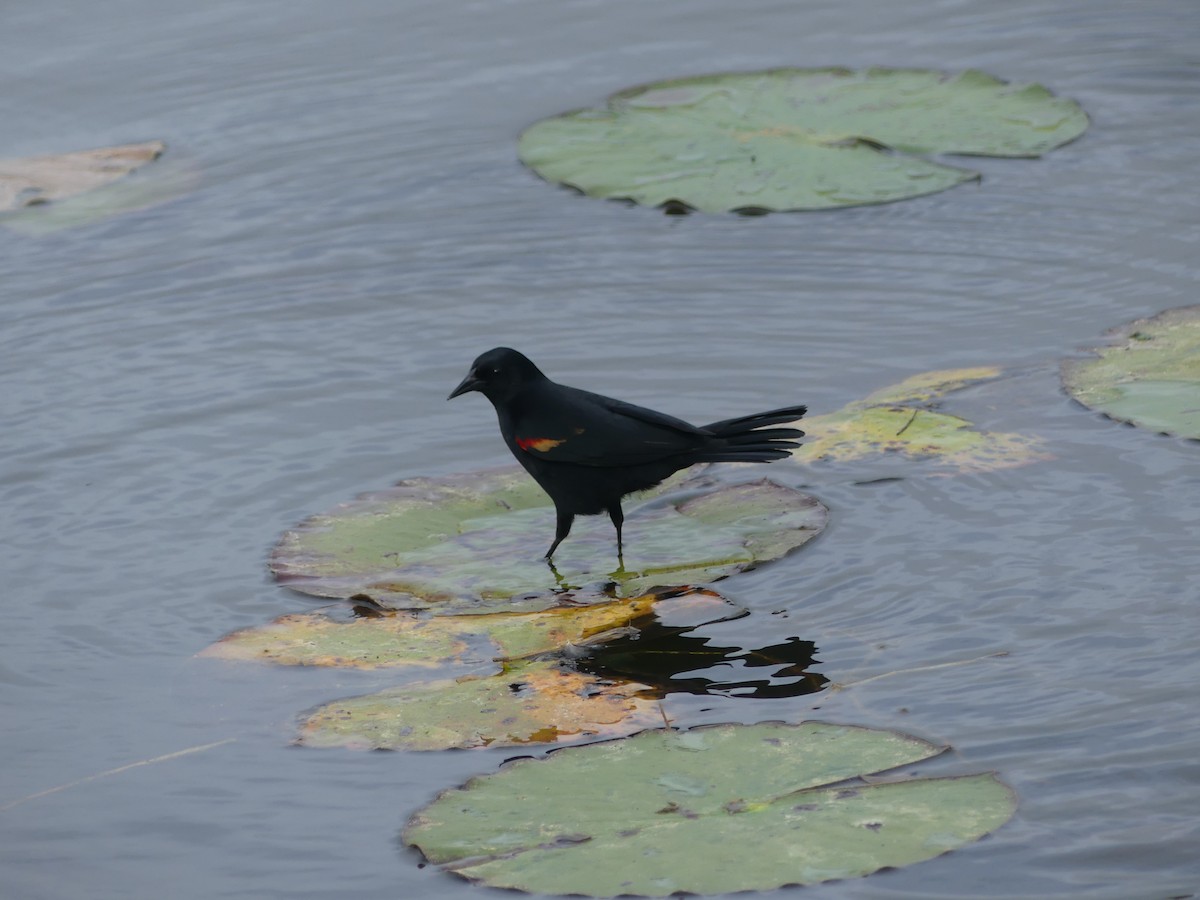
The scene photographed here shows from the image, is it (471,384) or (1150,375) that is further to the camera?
(1150,375)

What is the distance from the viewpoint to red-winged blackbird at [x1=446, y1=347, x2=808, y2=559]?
5.72 meters

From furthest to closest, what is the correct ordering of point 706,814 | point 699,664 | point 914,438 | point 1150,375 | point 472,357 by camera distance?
point 472,357, point 1150,375, point 914,438, point 699,664, point 706,814

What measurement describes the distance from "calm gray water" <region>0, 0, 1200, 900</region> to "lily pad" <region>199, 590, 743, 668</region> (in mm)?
142

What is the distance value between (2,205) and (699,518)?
5.87 meters

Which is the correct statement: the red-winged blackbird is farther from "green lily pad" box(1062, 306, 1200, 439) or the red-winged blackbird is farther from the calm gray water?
"green lily pad" box(1062, 306, 1200, 439)

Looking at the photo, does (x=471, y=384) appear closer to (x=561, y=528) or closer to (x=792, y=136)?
(x=561, y=528)

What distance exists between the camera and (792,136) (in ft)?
30.3

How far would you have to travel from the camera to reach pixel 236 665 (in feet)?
16.8

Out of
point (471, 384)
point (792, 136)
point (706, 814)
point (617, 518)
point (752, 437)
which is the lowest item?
point (617, 518)

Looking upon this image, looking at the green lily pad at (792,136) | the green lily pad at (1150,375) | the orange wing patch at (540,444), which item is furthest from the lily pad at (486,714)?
the green lily pad at (792,136)

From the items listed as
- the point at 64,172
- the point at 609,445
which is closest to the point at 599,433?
the point at 609,445

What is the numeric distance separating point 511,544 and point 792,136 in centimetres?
422

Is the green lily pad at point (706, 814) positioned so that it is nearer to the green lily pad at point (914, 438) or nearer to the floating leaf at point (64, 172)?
the green lily pad at point (914, 438)

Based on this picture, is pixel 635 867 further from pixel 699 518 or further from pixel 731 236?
pixel 731 236
